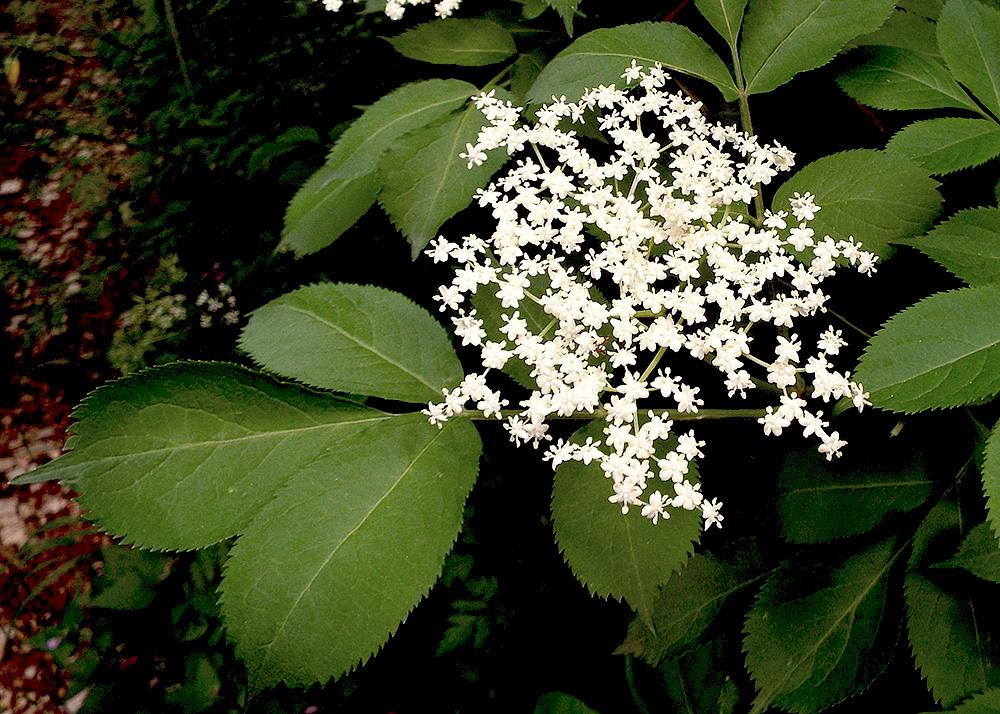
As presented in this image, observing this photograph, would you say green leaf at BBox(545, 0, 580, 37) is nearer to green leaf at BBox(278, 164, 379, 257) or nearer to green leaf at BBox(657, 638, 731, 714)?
green leaf at BBox(278, 164, 379, 257)

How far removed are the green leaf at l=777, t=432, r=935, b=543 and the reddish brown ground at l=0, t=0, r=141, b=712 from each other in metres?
1.92

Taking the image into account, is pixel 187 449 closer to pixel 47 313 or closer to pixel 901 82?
pixel 901 82

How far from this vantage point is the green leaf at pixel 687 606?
0.84 m

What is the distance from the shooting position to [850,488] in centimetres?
82

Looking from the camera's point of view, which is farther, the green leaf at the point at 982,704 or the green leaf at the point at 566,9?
the green leaf at the point at 566,9

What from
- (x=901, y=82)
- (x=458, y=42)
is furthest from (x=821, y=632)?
(x=458, y=42)

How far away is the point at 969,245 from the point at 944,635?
17.7 inches

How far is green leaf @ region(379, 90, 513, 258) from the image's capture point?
2.78 feet

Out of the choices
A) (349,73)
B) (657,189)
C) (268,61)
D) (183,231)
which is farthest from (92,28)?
(657,189)

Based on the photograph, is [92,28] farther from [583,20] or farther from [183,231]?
[583,20]

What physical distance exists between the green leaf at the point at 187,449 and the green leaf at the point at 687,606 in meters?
0.48

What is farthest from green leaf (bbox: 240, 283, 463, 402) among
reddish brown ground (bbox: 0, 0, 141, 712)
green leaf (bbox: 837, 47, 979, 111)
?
reddish brown ground (bbox: 0, 0, 141, 712)

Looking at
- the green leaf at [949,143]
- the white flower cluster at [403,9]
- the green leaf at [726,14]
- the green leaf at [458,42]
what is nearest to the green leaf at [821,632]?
the green leaf at [949,143]

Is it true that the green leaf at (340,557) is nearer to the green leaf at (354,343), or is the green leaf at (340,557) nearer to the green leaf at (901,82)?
the green leaf at (354,343)
